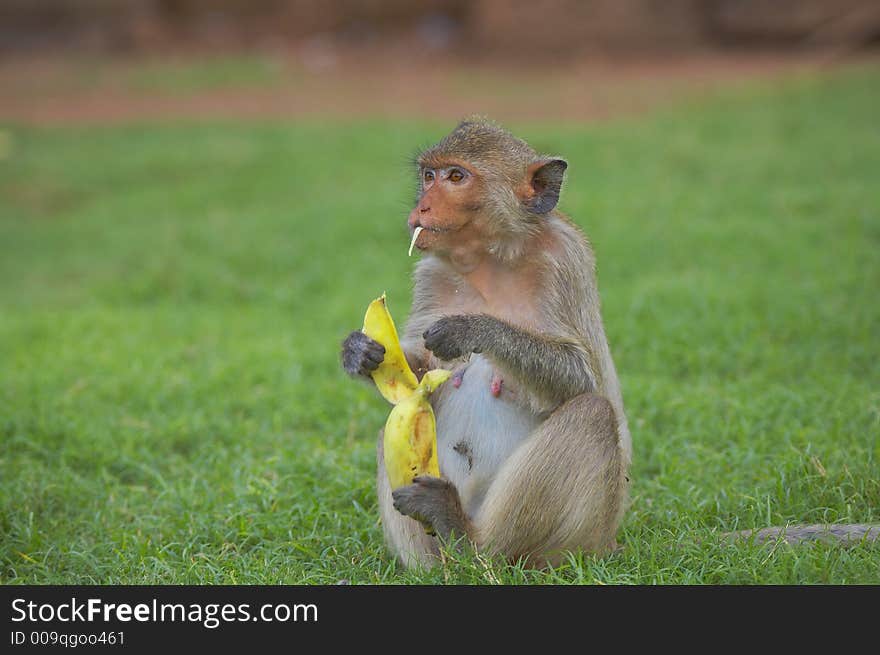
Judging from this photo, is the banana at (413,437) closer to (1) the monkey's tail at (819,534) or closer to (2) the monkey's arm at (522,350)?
(2) the monkey's arm at (522,350)

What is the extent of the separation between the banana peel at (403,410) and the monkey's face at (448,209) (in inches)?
11.6

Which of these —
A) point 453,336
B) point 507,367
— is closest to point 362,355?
point 453,336

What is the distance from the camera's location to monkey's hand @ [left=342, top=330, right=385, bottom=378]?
3801mm

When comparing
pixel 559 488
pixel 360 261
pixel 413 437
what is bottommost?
pixel 559 488

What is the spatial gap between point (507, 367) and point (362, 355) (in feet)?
1.52

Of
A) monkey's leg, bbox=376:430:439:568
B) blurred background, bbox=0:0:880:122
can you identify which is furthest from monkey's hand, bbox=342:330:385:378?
blurred background, bbox=0:0:880:122

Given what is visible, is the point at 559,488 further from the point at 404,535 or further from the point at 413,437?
the point at 404,535

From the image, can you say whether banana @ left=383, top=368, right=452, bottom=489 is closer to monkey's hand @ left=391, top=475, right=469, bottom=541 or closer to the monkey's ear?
monkey's hand @ left=391, top=475, right=469, bottom=541

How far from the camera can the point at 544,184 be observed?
4012mm

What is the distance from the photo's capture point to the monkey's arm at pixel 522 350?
3.65m

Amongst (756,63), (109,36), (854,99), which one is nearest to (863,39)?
(756,63)

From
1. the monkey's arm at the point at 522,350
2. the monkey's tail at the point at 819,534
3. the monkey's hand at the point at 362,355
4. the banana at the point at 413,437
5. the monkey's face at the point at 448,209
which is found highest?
the monkey's face at the point at 448,209

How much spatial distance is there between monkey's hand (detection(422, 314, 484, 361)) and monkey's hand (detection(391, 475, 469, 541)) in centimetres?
40

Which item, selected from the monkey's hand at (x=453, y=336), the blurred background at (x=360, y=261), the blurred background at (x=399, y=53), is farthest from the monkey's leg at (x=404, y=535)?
the blurred background at (x=399, y=53)
